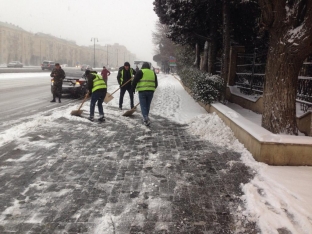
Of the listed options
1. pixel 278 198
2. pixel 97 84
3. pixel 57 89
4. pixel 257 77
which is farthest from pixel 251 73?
pixel 57 89

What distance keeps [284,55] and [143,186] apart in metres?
A: 3.48

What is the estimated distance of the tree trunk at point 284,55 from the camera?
4.69 metres

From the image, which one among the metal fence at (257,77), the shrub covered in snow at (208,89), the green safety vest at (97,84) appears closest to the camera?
the metal fence at (257,77)

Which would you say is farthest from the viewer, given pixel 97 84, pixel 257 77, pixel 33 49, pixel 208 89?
pixel 33 49

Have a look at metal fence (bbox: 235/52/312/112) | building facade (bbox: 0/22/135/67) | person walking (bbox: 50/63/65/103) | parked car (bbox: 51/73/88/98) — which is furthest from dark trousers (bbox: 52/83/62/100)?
building facade (bbox: 0/22/135/67)

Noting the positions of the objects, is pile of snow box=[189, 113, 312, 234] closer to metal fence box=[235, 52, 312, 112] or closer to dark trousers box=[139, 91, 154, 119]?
metal fence box=[235, 52, 312, 112]

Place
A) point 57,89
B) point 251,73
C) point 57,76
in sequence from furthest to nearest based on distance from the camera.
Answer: point 57,89, point 57,76, point 251,73

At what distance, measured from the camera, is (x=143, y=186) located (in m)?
3.60

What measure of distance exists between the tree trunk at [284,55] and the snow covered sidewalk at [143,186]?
38.8 inches

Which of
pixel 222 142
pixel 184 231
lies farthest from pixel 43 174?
pixel 222 142

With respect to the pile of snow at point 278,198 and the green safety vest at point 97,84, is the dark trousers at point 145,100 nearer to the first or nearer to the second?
the green safety vest at point 97,84

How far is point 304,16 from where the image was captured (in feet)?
15.7

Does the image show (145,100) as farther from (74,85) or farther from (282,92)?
(74,85)

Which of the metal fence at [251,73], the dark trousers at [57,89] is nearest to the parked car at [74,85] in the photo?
the dark trousers at [57,89]
